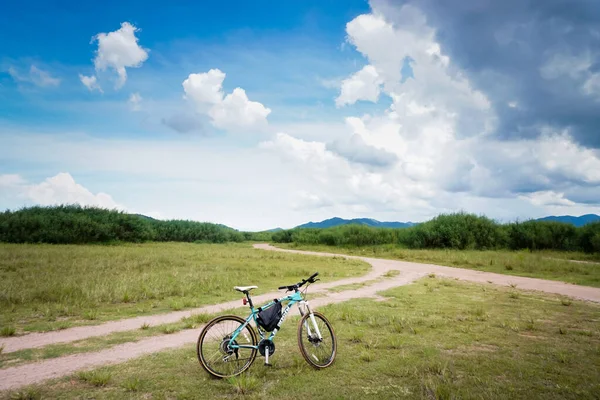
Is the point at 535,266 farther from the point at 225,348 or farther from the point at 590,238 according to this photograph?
the point at 225,348

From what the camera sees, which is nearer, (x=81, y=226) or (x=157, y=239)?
(x=81, y=226)

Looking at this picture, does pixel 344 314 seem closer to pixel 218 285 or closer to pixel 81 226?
pixel 218 285

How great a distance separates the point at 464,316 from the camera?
11414 millimetres

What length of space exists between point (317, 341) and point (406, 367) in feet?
5.73

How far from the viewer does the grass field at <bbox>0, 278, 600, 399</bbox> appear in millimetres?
5879

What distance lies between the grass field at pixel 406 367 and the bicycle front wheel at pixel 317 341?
22cm

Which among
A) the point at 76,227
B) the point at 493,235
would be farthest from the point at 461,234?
the point at 76,227

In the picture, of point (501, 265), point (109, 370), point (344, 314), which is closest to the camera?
point (109, 370)

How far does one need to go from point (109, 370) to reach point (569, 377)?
332 inches

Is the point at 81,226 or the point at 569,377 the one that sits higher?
the point at 81,226

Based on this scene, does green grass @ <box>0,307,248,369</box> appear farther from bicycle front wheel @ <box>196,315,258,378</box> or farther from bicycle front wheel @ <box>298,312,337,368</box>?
bicycle front wheel @ <box>298,312,337,368</box>

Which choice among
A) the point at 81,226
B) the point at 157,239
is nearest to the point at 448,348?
the point at 81,226

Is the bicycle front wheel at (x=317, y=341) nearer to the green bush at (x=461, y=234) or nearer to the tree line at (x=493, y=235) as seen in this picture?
the tree line at (x=493, y=235)

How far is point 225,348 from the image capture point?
6504 millimetres
